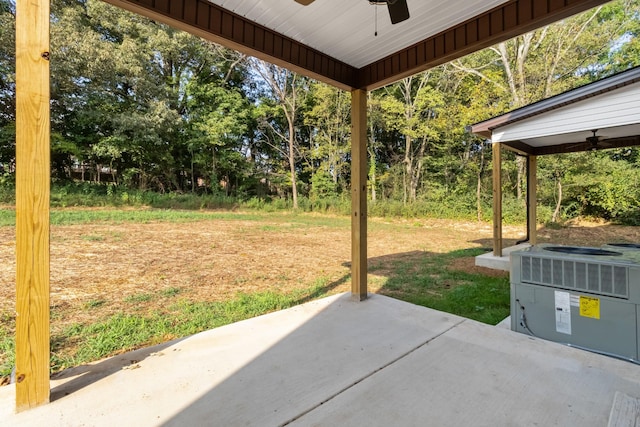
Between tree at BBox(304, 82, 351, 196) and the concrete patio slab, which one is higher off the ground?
tree at BBox(304, 82, 351, 196)

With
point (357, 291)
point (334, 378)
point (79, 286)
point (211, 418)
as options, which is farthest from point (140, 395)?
point (79, 286)

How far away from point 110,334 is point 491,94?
549 inches

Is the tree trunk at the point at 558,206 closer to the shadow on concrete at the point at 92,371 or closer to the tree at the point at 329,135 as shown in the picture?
the tree at the point at 329,135

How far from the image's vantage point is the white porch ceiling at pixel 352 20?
2.04 m

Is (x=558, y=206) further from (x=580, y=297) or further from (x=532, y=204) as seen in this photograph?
(x=580, y=297)

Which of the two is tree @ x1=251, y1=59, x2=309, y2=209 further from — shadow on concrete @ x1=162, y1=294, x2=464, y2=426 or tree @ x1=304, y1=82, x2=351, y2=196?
shadow on concrete @ x1=162, y1=294, x2=464, y2=426

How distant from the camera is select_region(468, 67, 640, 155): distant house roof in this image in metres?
3.50

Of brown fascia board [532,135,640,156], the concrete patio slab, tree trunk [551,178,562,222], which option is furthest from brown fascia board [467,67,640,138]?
tree trunk [551,178,562,222]

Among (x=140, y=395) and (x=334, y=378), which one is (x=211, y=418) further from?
(x=334, y=378)

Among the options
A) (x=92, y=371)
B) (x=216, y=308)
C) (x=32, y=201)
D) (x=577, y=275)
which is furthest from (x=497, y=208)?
(x=32, y=201)

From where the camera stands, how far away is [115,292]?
3.44 meters

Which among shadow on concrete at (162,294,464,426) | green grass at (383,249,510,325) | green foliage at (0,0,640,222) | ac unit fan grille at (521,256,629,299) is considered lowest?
green grass at (383,249,510,325)

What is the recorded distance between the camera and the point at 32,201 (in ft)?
4.64

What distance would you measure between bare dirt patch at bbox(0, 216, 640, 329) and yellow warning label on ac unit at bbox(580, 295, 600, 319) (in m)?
2.10
